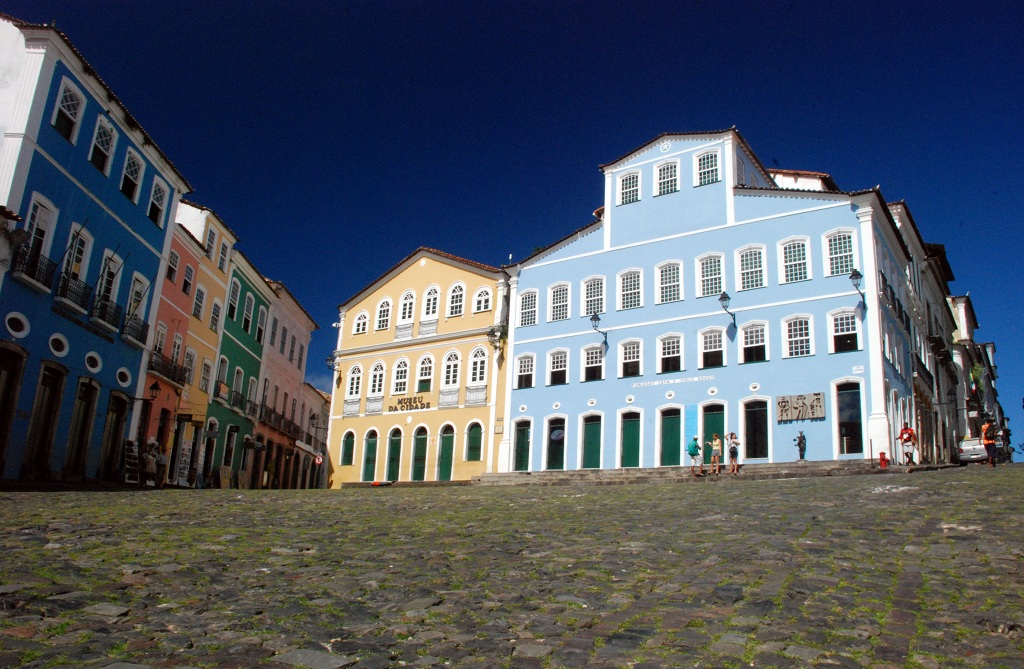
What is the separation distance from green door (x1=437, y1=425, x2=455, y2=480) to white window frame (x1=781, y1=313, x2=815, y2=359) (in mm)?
15056

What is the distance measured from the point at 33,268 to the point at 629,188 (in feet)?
75.3

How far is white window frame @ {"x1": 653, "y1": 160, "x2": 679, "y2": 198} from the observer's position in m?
35.6

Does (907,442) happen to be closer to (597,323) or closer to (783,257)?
(783,257)

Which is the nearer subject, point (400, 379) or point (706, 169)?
point (706, 169)

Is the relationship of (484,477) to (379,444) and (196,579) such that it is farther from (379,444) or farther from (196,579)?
(196,579)

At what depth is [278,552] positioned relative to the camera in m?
11.6

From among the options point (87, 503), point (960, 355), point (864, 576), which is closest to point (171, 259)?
point (87, 503)

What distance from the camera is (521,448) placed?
36438 millimetres

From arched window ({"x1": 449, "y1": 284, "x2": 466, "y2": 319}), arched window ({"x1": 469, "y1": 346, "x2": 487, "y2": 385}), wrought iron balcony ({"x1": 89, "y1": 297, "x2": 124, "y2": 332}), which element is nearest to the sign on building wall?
arched window ({"x1": 469, "y1": 346, "x2": 487, "y2": 385})

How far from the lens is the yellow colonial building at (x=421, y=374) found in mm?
38438

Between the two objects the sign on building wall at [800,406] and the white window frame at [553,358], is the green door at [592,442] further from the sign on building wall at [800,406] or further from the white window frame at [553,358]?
the sign on building wall at [800,406]

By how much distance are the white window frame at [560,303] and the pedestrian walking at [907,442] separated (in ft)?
45.1

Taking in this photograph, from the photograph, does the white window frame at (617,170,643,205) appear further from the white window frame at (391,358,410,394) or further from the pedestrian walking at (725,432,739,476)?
the white window frame at (391,358,410,394)

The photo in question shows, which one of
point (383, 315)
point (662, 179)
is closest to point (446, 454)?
point (383, 315)
